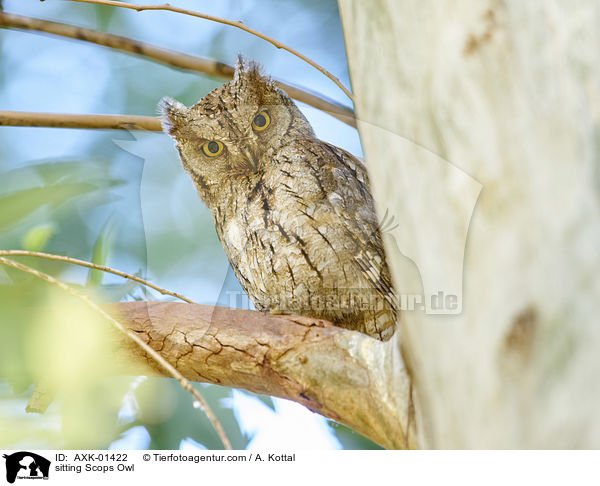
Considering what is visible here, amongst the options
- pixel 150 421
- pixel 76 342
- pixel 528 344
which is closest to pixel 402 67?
pixel 528 344

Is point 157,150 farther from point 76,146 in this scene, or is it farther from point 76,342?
point 76,342

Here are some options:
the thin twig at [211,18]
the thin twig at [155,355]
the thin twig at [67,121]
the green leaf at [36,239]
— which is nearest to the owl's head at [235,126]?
the thin twig at [67,121]

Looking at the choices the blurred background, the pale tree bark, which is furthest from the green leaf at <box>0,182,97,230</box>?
the pale tree bark

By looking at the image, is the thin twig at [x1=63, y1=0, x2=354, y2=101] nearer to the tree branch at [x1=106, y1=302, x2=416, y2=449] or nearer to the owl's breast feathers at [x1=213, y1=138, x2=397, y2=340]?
the owl's breast feathers at [x1=213, y1=138, x2=397, y2=340]

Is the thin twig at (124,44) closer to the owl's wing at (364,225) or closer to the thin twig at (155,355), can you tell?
the owl's wing at (364,225)

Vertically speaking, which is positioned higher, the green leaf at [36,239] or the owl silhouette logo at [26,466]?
the green leaf at [36,239]

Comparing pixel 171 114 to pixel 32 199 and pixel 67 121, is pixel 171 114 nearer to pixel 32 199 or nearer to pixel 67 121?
pixel 67 121
